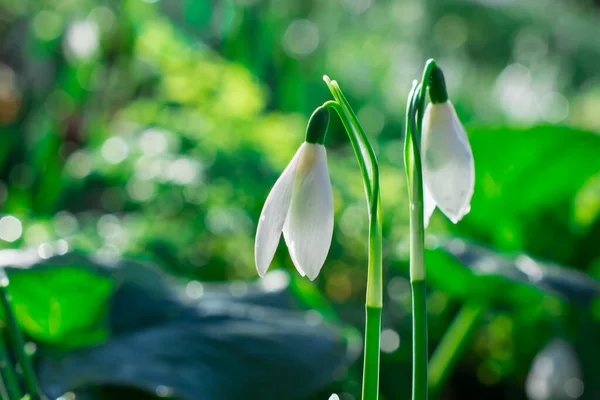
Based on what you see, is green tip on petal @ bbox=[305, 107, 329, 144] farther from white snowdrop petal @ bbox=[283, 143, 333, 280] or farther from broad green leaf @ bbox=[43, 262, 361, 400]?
broad green leaf @ bbox=[43, 262, 361, 400]

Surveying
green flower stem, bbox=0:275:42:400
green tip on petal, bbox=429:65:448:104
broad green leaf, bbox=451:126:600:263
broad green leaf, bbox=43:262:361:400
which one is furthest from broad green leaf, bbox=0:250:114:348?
broad green leaf, bbox=451:126:600:263

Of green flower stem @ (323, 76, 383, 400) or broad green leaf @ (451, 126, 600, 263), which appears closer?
green flower stem @ (323, 76, 383, 400)

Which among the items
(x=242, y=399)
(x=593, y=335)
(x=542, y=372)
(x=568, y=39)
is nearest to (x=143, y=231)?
(x=242, y=399)

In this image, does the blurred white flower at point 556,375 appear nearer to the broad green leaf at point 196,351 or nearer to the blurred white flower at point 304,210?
the broad green leaf at point 196,351

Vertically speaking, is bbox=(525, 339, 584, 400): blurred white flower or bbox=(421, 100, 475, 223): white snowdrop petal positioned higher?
bbox=(421, 100, 475, 223): white snowdrop petal

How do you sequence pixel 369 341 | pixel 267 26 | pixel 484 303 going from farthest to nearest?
pixel 267 26 < pixel 484 303 < pixel 369 341

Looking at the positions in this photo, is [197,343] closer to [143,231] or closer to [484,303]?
[484,303]

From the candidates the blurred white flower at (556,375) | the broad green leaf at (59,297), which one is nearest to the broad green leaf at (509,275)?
the blurred white flower at (556,375)
